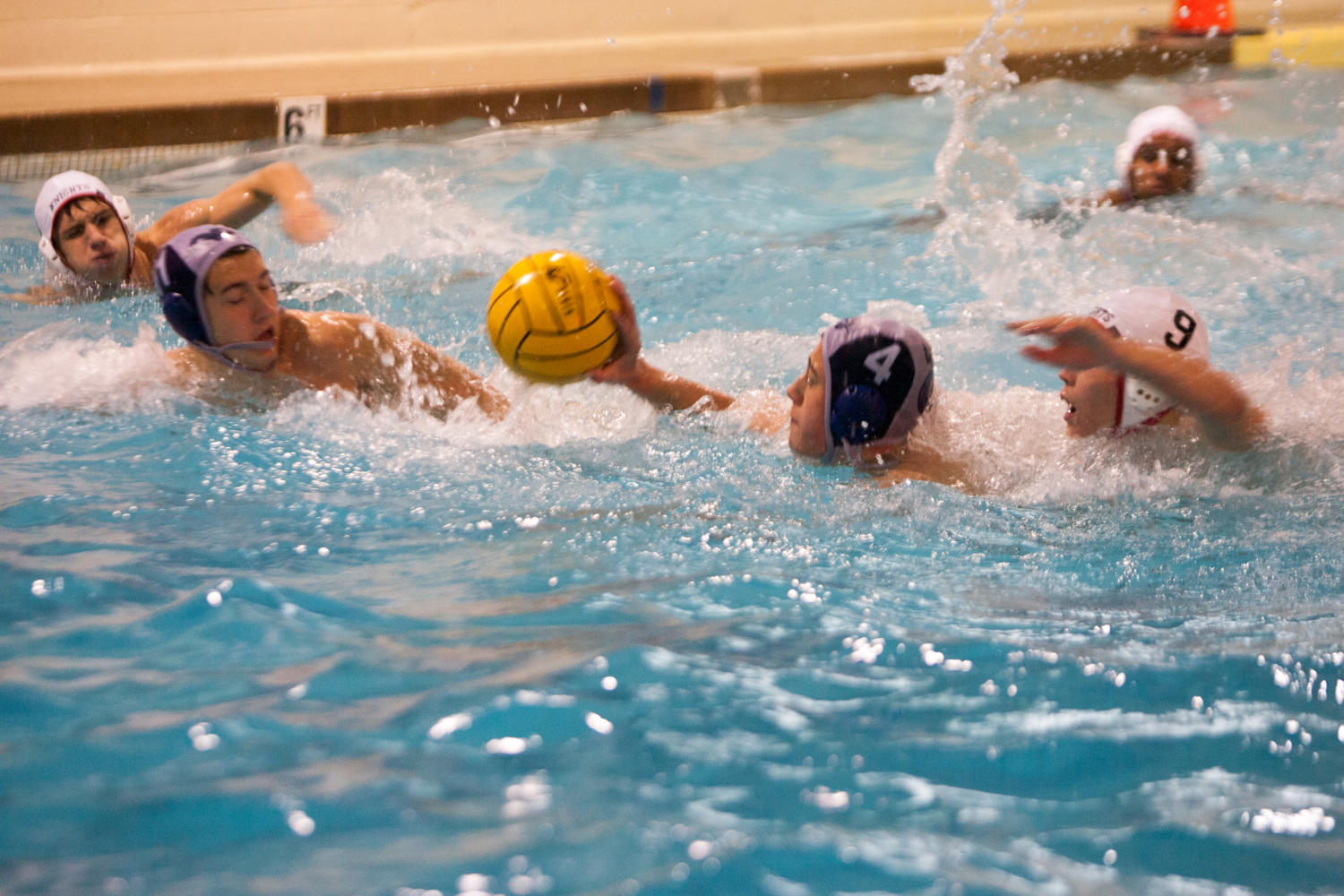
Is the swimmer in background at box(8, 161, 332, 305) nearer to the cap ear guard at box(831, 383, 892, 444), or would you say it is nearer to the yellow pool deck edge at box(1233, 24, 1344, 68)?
the cap ear guard at box(831, 383, 892, 444)

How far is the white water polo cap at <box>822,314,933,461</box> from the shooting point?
11.1 ft

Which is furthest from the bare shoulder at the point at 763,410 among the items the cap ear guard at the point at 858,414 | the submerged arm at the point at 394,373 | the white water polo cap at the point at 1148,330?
the white water polo cap at the point at 1148,330

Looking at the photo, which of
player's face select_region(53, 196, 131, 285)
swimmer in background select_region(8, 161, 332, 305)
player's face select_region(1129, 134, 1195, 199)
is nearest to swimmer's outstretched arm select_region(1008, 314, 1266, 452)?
player's face select_region(1129, 134, 1195, 199)

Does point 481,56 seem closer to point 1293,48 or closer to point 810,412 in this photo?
point 1293,48

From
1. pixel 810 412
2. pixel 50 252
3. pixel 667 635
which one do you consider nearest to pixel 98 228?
pixel 50 252

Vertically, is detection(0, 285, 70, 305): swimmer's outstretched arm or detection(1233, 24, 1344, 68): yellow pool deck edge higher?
detection(1233, 24, 1344, 68): yellow pool deck edge

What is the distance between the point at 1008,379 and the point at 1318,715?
111 inches

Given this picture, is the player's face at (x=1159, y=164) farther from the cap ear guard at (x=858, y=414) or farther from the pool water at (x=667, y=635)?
the cap ear guard at (x=858, y=414)

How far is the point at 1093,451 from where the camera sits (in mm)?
3441

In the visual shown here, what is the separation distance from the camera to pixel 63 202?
548 centimetres

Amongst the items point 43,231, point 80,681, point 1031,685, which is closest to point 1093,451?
point 1031,685

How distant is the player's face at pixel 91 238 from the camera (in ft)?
18.2

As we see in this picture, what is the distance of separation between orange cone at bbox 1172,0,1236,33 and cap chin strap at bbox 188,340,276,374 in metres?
8.53

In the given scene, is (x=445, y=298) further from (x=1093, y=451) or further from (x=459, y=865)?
(x=459, y=865)
